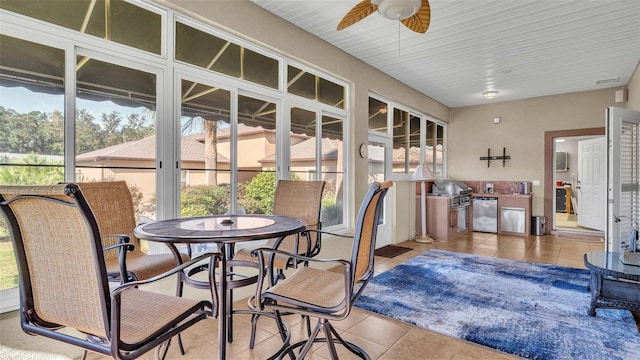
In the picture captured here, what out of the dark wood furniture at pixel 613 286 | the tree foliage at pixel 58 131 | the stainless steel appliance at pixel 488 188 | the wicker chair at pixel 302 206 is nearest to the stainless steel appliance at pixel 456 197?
the stainless steel appliance at pixel 488 188

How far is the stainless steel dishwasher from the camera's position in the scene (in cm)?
677

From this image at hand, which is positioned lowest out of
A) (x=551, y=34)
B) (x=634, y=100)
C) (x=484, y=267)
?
(x=484, y=267)

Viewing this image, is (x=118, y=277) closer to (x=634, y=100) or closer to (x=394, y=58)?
(x=394, y=58)

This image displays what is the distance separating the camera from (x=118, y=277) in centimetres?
192

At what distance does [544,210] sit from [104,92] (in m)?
7.71

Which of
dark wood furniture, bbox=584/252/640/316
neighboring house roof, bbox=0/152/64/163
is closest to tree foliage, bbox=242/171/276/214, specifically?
neighboring house roof, bbox=0/152/64/163

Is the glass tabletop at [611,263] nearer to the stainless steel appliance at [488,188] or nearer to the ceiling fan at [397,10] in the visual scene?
the ceiling fan at [397,10]

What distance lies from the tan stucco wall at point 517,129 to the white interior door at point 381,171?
309 cm

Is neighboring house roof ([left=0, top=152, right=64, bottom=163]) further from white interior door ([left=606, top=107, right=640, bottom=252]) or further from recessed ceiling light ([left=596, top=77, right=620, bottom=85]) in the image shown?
recessed ceiling light ([left=596, top=77, right=620, bottom=85])

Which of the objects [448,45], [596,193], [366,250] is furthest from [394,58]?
[596,193]

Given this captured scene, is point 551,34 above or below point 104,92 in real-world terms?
above

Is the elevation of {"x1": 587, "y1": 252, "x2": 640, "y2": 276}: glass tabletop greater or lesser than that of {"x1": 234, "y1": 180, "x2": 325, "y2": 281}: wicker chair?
lesser

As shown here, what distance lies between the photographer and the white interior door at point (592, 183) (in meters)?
6.38

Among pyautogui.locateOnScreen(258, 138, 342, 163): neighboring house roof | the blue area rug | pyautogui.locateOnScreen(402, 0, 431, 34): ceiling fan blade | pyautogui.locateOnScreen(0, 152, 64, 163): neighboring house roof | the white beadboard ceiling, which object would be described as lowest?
the blue area rug
